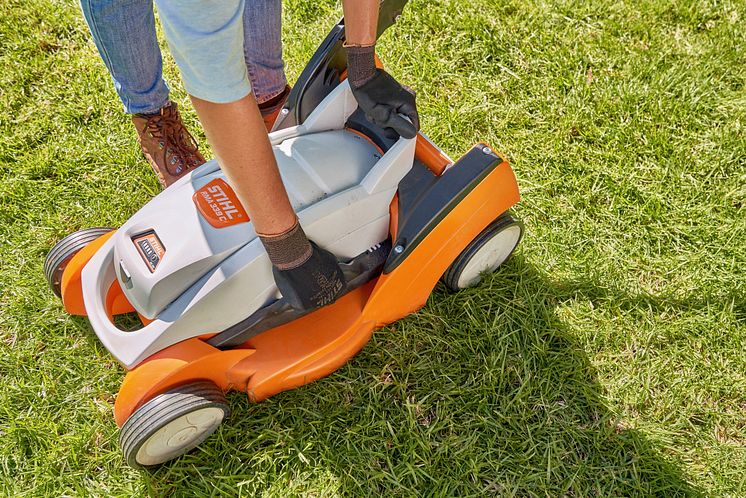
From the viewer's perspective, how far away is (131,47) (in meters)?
1.52

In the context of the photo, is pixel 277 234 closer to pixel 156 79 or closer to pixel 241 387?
pixel 241 387

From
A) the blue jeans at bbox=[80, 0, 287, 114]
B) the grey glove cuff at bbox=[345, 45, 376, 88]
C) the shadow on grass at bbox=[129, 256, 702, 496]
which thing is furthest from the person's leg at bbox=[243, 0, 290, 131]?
the shadow on grass at bbox=[129, 256, 702, 496]

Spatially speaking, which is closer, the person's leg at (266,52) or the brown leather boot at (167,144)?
the person's leg at (266,52)

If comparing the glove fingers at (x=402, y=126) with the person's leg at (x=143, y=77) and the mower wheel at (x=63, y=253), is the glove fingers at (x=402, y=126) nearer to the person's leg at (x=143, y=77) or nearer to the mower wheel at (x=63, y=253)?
the person's leg at (x=143, y=77)

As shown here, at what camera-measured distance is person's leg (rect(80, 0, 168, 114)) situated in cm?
142

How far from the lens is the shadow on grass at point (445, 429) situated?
1.53m

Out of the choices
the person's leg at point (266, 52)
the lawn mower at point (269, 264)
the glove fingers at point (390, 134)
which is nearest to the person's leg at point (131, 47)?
the person's leg at point (266, 52)

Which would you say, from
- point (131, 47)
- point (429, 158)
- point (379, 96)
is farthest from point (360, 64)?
point (131, 47)

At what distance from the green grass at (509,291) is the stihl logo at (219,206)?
50 cm

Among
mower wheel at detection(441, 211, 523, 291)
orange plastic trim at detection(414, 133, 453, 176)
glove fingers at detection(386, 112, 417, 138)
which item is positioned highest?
glove fingers at detection(386, 112, 417, 138)

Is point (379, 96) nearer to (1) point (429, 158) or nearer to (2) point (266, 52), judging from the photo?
(1) point (429, 158)

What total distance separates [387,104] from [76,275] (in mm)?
839

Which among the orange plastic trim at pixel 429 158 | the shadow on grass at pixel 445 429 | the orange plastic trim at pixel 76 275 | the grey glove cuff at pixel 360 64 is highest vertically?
the grey glove cuff at pixel 360 64

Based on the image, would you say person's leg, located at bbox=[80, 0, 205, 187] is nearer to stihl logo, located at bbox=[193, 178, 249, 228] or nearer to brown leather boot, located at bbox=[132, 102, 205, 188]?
brown leather boot, located at bbox=[132, 102, 205, 188]
